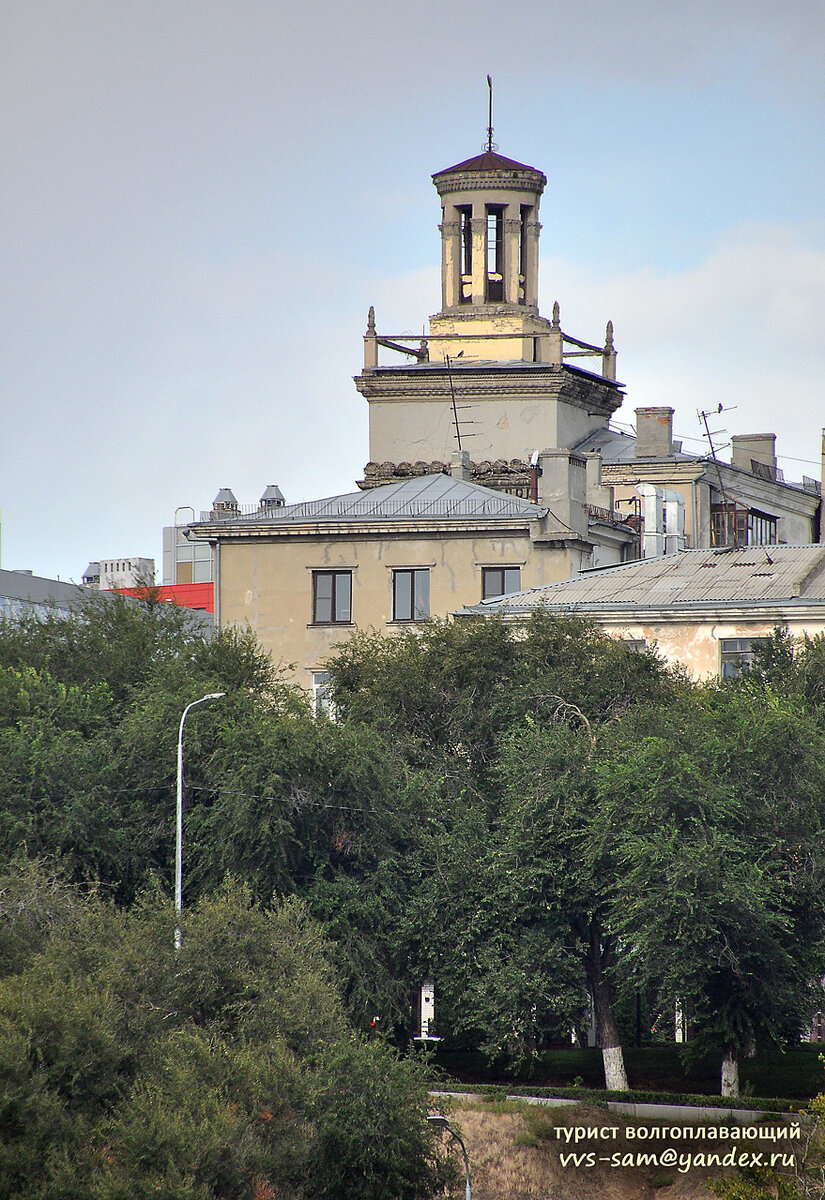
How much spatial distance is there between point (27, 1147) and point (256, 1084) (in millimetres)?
4966

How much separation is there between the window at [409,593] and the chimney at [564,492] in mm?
4750

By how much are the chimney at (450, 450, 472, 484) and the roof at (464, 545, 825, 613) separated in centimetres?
1137

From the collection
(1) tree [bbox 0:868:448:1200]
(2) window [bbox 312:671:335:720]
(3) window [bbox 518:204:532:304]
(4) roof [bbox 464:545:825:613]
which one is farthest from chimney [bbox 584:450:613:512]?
(1) tree [bbox 0:868:448:1200]

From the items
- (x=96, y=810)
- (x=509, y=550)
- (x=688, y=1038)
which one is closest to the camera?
(x=96, y=810)

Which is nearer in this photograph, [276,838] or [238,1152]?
[238,1152]

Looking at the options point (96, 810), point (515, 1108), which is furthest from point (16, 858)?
point (515, 1108)

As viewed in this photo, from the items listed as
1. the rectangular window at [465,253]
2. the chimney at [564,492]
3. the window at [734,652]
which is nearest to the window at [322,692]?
the chimney at [564,492]

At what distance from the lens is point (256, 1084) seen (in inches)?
1638

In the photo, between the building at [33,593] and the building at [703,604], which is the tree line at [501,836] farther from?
the building at [33,593]

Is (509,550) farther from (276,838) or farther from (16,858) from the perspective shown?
(16,858)

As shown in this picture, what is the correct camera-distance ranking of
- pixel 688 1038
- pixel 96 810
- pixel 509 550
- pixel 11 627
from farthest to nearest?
pixel 509 550
pixel 11 627
pixel 688 1038
pixel 96 810

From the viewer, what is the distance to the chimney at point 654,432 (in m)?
93.7

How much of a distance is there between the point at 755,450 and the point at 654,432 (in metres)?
8.48

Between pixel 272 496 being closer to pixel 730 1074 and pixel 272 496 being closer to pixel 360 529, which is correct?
pixel 360 529
